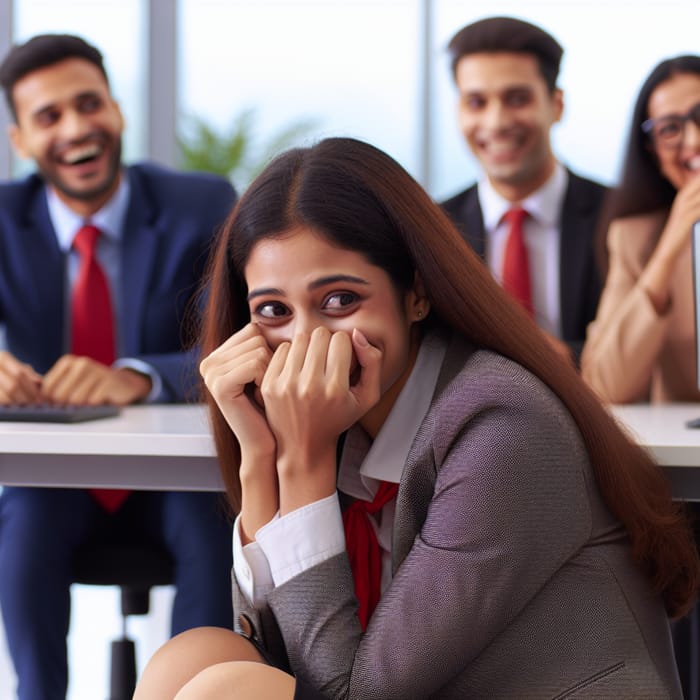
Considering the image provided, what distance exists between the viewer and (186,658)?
1.41 m

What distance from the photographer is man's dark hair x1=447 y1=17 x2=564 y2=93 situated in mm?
3086

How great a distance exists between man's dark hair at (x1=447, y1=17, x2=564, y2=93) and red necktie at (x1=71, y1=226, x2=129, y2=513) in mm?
1208

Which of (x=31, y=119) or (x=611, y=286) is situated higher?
(x=31, y=119)

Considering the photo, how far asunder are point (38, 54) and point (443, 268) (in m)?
1.82

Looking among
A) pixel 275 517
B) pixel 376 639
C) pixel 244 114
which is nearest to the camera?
pixel 376 639

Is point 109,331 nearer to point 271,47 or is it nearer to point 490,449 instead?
point 490,449

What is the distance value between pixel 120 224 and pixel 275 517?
1.58m

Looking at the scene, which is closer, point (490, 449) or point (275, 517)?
point (490, 449)

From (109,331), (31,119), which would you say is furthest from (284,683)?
(31,119)

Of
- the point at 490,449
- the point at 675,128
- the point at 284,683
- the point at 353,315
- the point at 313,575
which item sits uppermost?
the point at 675,128

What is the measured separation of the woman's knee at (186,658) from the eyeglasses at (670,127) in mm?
1953

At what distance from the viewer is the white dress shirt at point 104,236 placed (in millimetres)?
2723

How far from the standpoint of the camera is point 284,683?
51.6 inches

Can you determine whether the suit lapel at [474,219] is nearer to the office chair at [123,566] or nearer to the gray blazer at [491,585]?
the office chair at [123,566]
